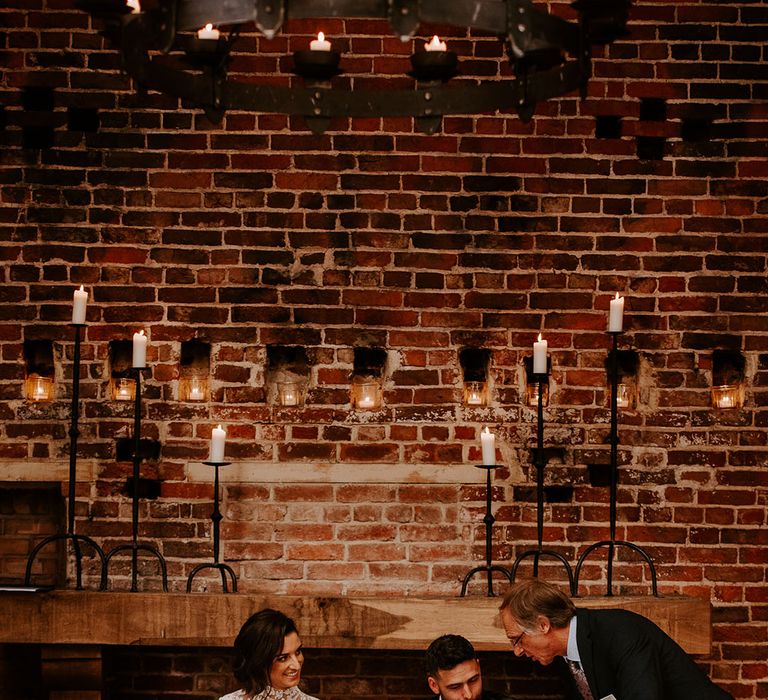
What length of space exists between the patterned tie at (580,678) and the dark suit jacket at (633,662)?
0.06 m

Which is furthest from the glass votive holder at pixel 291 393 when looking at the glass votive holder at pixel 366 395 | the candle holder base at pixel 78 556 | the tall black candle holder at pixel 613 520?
the tall black candle holder at pixel 613 520

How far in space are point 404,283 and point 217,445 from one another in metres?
0.89

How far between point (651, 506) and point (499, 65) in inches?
66.4

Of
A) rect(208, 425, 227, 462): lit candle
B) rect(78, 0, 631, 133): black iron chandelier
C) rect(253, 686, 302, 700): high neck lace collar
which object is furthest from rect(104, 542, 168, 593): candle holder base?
rect(78, 0, 631, 133): black iron chandelier

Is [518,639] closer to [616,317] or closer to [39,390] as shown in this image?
[616,317]

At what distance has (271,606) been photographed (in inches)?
124

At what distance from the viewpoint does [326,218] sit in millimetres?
3404

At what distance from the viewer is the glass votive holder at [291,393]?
3.40 m

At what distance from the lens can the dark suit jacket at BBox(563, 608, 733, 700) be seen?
234 centimetres

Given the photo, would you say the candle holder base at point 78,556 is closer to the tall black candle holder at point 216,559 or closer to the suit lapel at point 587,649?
the tall black candle holder at point 216,559

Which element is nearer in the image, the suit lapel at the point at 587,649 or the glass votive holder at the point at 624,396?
the suit lapel at the point at 587,649

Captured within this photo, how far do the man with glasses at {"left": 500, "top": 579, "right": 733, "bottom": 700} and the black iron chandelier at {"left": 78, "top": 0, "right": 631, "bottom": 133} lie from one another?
4.11 feet

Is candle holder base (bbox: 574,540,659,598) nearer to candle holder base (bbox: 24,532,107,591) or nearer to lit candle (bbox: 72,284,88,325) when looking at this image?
candle holder base (bbox: 24,532,107,591)

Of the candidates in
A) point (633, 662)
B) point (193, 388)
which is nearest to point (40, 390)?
point (193, 388)
